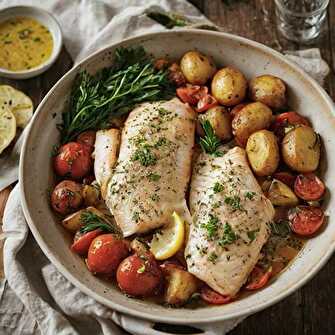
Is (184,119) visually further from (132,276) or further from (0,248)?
(0,248)

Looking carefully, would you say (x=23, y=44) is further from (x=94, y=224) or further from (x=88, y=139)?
(x=94, y=224)

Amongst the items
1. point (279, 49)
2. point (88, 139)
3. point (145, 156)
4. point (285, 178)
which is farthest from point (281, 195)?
point (279, 49)

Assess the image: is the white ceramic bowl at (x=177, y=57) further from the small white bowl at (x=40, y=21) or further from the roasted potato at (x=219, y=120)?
the small white bowl at (x=40, y=21)

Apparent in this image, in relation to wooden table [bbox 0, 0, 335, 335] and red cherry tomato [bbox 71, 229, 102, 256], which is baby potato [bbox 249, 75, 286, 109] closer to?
wooden table [bbox 0, 0, 335, 335]

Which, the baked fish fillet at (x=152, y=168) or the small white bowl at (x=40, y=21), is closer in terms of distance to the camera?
the baked fish fillet at (x=152, y=168)

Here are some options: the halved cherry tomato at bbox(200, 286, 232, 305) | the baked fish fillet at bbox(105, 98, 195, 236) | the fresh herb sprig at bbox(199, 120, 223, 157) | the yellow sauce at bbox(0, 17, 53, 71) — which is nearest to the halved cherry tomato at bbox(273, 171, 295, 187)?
the fresh herb sprig at bbox(199, 120, 223, 157)

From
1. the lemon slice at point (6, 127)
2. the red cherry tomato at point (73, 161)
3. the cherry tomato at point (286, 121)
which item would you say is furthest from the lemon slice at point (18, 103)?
the cherry tomato at point (286, 121)

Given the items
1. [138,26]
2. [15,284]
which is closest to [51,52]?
[138,26]
